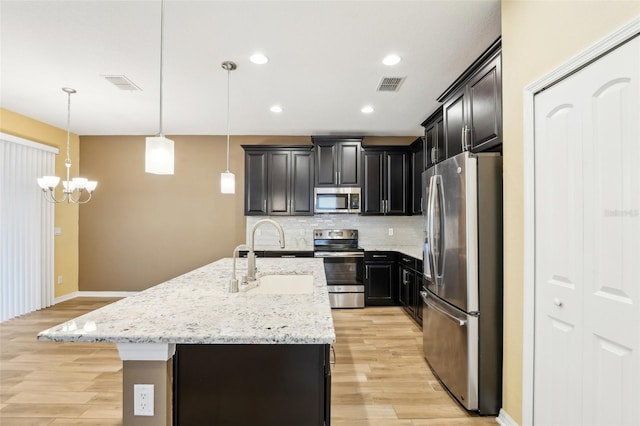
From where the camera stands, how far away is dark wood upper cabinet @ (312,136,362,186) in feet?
16.2

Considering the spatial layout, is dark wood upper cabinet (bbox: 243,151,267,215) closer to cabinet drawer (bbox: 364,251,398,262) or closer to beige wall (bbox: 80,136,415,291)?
beige wall (bbox: 80,136,415,291)

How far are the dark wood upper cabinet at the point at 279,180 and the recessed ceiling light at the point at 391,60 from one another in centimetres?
232

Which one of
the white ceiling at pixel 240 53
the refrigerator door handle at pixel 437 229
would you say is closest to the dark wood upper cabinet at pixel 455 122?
the white ceiling at pixel 240 53

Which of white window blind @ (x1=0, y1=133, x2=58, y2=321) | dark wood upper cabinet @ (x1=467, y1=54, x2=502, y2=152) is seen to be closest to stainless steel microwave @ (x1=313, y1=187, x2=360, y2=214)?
dark wood upper cabinet @ (x1=467, y1=54, x2=502, y2=152)

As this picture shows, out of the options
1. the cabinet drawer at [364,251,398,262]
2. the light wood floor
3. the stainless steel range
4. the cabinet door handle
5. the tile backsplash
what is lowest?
the light wood floor

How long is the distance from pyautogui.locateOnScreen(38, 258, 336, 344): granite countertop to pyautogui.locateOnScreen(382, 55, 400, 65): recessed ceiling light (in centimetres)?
207

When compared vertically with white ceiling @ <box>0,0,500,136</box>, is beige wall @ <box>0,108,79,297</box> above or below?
below

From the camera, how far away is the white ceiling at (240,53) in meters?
2.15

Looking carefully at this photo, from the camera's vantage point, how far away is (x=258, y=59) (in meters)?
2.74

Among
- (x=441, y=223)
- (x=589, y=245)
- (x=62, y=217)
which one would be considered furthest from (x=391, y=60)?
(x=62, y=217)

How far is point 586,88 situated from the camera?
1.44 meters

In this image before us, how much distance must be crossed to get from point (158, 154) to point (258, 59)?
1.67m

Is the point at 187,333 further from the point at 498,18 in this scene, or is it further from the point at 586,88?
the point at 498,18

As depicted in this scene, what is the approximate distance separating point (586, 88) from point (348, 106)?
2721 mm
